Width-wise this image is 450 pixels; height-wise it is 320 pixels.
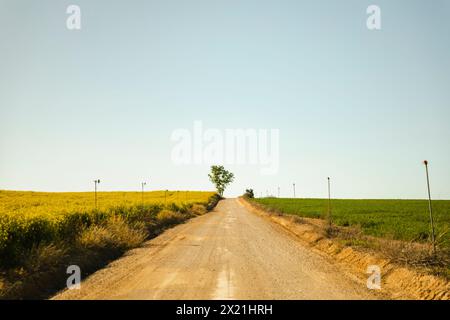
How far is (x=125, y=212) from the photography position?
20734mm

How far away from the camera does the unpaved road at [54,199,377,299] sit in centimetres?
720

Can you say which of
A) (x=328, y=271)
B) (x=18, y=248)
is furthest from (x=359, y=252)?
(x=18, y=248)

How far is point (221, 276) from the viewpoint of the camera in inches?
343

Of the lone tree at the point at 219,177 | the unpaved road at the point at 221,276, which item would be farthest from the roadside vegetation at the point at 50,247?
the lone tree at the point at 219,177

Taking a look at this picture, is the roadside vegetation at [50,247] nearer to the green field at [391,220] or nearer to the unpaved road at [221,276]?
the unpaved road at [221,276]

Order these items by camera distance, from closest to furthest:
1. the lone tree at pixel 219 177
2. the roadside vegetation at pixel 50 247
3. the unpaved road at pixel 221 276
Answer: the unpaved road at pixel 221 276 → the roadside vegetation at pixel 50 247 → the lone tree at pixel 219 177

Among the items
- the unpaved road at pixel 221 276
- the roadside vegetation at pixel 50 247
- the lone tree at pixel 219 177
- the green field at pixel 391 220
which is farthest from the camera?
the lone tree at pixel 219 177

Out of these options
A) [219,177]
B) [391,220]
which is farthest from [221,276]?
[219,177]

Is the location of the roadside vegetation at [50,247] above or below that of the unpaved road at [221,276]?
above

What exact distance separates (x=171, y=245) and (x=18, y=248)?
6.35 meters

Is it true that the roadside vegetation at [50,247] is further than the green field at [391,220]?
No

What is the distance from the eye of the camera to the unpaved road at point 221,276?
720 cm

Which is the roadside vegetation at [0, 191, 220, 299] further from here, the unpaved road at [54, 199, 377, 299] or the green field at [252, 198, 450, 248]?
the green field at [252, 198, 450, 248]
